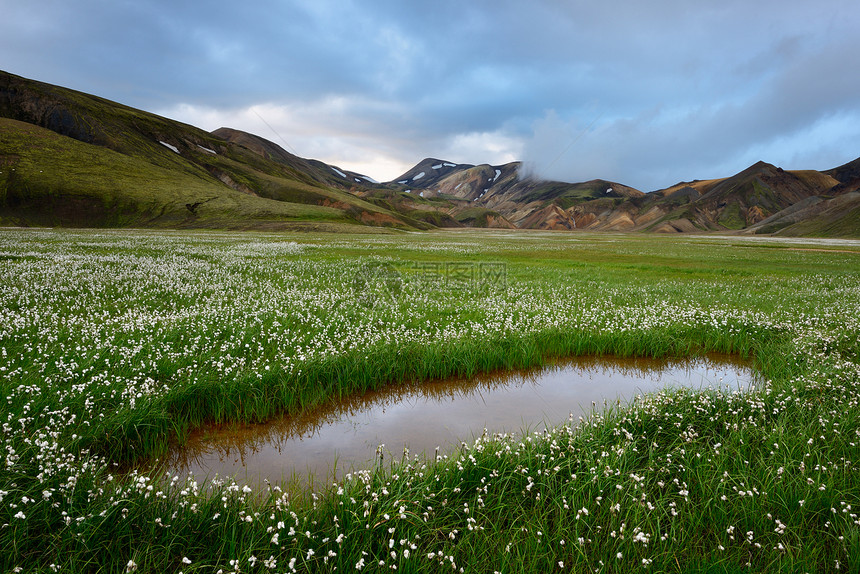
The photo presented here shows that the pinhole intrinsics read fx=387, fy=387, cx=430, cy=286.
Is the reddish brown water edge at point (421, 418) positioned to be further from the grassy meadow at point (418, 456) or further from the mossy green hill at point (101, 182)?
the mossy green hill at point (101, 182)

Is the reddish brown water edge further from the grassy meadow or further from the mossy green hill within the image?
the mossy green hill

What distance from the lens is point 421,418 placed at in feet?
22.5

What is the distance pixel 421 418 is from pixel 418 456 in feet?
7.05

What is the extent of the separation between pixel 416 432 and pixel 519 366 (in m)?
3.99

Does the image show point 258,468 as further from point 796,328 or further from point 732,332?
point 796,328

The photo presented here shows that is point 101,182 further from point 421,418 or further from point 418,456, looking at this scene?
point 418,456

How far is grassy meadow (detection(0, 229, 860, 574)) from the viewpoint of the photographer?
3.40 meters

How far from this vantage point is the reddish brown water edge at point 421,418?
5426mm

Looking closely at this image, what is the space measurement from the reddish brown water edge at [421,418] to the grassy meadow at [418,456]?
375 millimetres

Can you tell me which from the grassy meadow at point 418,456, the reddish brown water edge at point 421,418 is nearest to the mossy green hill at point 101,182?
the grassy meadow at point 418,456

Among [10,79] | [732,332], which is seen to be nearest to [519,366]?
[732,332]

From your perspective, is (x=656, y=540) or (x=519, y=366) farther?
(x=519, y=366)

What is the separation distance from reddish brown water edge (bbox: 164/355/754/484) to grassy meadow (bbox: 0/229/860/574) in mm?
375

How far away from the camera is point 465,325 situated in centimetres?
1146
